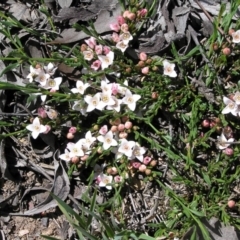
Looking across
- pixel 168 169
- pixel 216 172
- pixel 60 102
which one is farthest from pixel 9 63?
pixel 216 172

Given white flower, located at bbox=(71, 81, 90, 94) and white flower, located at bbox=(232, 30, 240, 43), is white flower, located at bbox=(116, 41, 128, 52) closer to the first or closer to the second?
white flower, located at bbox=(71, 81, 90, 94)

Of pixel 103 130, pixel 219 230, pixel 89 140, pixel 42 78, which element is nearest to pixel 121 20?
pixel 42 78

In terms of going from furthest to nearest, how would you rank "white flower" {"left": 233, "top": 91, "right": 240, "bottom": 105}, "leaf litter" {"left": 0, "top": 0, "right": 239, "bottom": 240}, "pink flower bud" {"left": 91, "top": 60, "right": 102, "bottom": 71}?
"leaf litter" {"left": 0, "top": 0, "right": 239, "bottom": 240} → "pink flower bud" {"left": 91, "top": 60, "right": 102, "bottom": 71} → "white flower" {"left": 233, "top": 91, "right": 240, "bottom": 105}

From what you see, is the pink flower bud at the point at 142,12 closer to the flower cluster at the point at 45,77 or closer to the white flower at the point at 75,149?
the flower cluster at the point at 45,77

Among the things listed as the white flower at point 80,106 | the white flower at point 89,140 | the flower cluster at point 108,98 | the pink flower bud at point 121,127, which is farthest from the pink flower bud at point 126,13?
the white flower at point 89,140

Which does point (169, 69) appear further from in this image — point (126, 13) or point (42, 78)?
point (42, 78)

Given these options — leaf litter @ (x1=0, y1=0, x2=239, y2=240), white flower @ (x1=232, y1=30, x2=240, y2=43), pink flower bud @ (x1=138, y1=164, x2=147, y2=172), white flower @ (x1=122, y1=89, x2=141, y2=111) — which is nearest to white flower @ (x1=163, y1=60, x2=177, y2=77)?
leaf litter @ (x1=0, y1=0, x2=239, y2=240)
